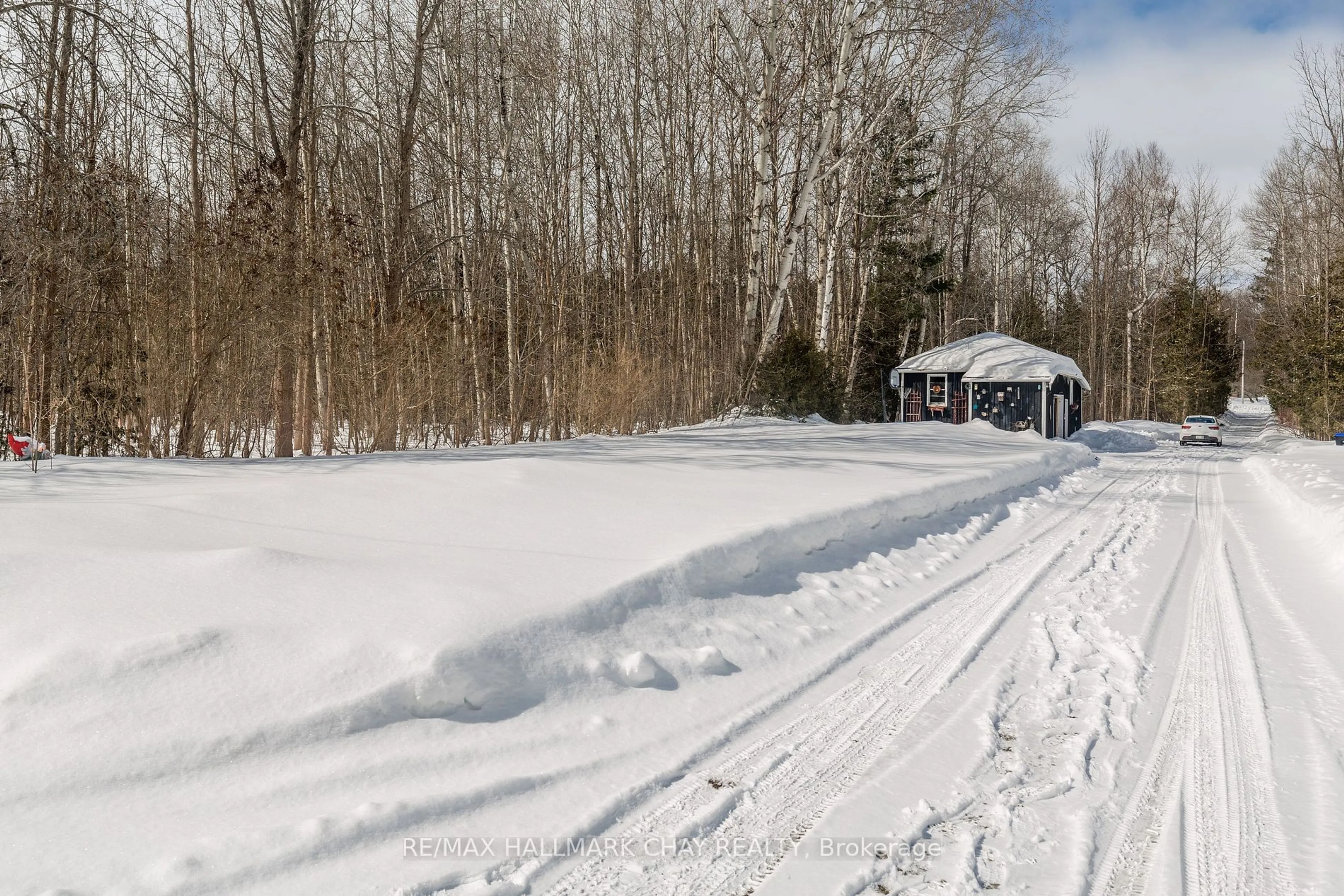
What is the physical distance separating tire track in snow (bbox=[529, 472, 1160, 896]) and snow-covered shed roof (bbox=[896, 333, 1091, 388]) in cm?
2836

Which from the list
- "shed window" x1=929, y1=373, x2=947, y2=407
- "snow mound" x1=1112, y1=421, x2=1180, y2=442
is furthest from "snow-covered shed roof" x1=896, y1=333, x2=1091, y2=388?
"snow mound" x1=1112, y1=421, x2=1180, y2=442

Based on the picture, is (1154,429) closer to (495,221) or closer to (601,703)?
(495,221)

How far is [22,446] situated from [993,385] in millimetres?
30806

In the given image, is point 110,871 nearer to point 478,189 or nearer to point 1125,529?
point 1125,529

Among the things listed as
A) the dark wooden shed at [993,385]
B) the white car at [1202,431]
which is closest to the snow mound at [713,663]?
the dark wooden shed at [993,385]

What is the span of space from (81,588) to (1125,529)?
32.3ft

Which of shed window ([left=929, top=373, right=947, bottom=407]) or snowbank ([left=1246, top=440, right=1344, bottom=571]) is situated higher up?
shed window ([left=929, top=373, right=947, bottom=407])

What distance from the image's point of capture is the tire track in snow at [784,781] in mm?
2727

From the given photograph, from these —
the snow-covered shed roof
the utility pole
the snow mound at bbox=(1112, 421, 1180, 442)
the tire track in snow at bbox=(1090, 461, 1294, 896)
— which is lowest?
the tire track in snow at bbox=(1090, 461, 1294, 896)

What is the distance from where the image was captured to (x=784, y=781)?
3.38 m

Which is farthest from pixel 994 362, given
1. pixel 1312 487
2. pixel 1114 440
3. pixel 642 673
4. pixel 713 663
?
pixel 642 673

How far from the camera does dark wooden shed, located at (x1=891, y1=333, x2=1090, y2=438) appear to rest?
3188 cm

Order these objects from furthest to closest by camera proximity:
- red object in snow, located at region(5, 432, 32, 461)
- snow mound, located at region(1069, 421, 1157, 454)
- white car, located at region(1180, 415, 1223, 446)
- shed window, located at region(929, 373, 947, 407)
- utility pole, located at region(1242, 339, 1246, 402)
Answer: utility pole, located at region(1242, 339, 1246, 402)
shed window, located at region(929, 373, 947, 407)
white car, located at region(1180, 415, 1223, 446)
snow mound, located at region(1069, 421, 1157, 454)
red object in snow, located at region(5, 432, 32, 461)

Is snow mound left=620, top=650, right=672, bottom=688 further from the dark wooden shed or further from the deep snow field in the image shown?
the dark wooden shed
